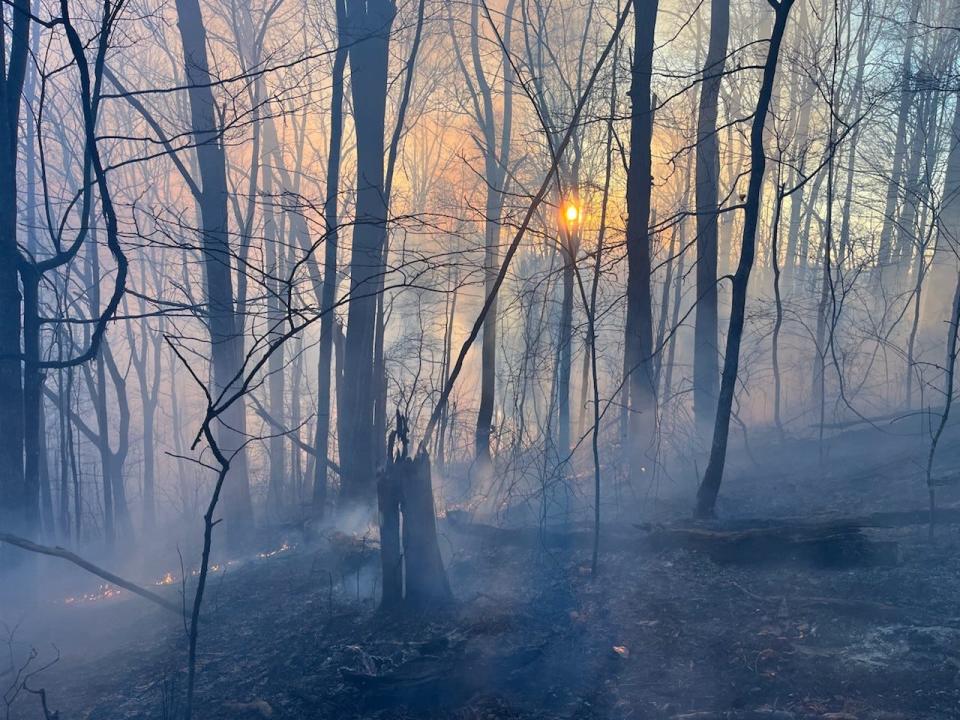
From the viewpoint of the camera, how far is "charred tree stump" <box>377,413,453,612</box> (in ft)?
18.0

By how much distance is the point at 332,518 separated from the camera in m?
9.91

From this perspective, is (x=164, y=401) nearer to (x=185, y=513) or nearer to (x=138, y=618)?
(x=185, y=513)

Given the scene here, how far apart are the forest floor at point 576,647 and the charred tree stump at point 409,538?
200 millimetres

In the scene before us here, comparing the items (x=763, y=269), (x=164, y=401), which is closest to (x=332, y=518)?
(x=763, y=269)

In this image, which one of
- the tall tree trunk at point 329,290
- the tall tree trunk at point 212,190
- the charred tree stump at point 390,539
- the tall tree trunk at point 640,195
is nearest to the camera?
the charred tree stump at point 390,539

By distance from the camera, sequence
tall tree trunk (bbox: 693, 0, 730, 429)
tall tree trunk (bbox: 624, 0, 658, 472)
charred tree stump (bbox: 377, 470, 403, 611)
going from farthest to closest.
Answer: tall tree trunk (bbox: 693, 0, 730, 429) < tall tree trunk (bbox: 624, 0, 658, 472) < charred tree stump (bbox: 377, 470, 403, 611)

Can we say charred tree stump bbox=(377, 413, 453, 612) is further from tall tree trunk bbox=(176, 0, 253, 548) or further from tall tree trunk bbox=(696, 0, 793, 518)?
tall tree trunk bbox=(176, 0, 253, 548)

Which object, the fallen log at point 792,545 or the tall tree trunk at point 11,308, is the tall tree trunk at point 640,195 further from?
the tall tree trunk at point 11,308

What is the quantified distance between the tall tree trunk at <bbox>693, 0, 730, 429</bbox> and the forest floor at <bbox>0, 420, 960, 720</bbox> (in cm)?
384

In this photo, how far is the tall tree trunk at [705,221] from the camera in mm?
A: 9703

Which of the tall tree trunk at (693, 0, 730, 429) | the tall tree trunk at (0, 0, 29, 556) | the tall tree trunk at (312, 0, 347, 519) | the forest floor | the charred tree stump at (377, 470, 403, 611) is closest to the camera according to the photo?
the forest floor

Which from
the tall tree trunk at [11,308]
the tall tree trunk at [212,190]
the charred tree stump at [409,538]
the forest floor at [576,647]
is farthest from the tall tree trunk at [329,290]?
the charred tree stump at [409,538]

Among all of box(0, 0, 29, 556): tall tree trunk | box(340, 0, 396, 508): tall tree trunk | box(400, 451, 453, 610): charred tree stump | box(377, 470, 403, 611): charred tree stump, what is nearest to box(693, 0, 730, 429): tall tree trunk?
box(340, 0, 396, 508): tall tree trunk

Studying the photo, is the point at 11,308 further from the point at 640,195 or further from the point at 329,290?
the point at 640,195
